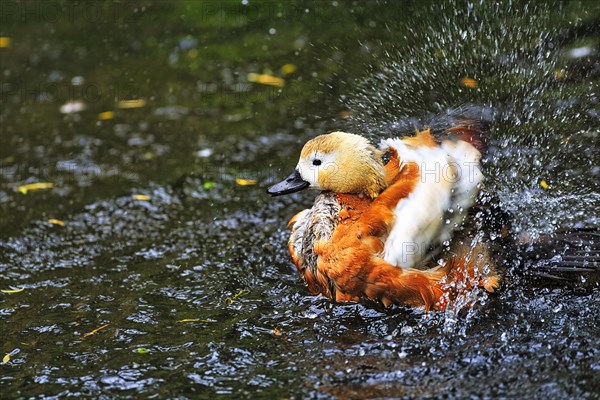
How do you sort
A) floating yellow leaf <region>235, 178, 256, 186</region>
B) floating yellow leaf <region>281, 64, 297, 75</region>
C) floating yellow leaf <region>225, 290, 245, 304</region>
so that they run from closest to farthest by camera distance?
floating yellow leaf <region>225, 290, 245, 304</region> → floating yellow leaf <region>235, 178, 256, 186</region> → floating yellow leaf <region>281, 64, 297, 75</region>

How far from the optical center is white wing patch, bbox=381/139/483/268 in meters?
4.33

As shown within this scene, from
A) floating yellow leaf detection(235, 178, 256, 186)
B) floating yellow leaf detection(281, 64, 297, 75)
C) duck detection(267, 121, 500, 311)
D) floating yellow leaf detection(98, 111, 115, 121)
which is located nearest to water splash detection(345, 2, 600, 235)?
duck detection(267, 121, 500, 311)

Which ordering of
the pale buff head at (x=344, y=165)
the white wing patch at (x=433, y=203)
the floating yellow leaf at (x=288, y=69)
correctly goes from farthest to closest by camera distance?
the floating yellow leaf at (x=288, y=69) < the pale buff head at (x=344, y=165) < the white wing patch at (x=433, y=203)

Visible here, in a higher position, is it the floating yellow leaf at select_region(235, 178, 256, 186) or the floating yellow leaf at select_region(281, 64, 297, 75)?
the floating yellow leaf at select_region(281, 64, 297, 75)

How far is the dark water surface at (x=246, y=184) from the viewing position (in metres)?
4.03

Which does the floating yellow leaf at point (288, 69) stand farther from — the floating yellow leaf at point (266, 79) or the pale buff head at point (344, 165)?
the pale buff head at point (344, 165)

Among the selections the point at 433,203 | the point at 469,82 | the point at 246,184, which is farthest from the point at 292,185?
the point at 469,82

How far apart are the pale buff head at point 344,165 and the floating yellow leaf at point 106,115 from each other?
3.73 metres

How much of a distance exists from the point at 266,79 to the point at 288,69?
282 mm

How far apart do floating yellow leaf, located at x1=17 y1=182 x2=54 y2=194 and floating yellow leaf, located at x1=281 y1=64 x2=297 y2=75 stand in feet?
9.43

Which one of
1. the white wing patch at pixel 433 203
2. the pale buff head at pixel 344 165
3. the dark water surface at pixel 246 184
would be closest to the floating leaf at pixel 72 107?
the dark water surface at pixel 246 184

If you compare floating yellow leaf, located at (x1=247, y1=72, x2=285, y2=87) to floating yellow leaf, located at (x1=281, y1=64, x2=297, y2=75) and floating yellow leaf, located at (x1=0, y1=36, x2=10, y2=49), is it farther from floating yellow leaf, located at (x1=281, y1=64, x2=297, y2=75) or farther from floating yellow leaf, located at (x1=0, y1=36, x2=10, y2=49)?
floating yellow leaf, located at (x1=0, y1=36, x2=10, y2=49)

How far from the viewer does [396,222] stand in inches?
173

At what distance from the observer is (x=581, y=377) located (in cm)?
371
